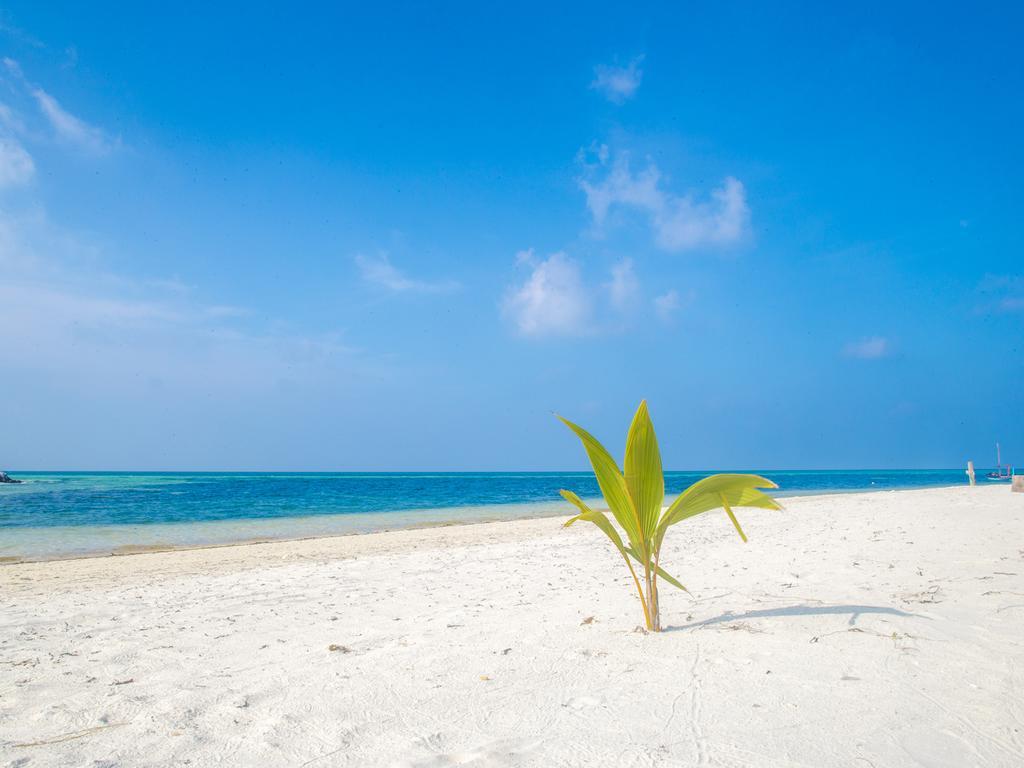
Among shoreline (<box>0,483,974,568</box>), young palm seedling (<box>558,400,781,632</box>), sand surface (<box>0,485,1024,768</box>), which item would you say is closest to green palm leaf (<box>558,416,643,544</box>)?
young palm seedling (<box>558,400,781,632</box>)

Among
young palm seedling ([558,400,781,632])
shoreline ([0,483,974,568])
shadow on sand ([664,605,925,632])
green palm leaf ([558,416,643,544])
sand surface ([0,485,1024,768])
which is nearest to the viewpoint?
sand surface ([0,485,1024,768])

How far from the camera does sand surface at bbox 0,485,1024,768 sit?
2.08 meters

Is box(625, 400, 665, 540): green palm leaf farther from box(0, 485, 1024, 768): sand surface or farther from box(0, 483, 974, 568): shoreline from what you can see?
box(0, 483, 974, 568): shoreline

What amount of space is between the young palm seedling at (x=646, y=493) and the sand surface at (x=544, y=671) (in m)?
0.57

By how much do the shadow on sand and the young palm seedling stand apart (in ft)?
1.09

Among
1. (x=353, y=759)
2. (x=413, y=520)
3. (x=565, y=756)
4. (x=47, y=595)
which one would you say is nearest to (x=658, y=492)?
(x=565, y=756)

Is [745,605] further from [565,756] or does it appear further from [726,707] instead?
[565,756]

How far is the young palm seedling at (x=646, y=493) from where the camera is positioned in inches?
127

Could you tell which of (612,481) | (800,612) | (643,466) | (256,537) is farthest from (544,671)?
(256,537)

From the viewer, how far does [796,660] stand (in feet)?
9.25

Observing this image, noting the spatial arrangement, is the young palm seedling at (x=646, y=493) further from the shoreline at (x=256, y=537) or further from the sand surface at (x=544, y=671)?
the shoreline at (x=256, y=537)

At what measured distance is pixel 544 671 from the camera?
287cm

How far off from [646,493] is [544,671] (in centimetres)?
114

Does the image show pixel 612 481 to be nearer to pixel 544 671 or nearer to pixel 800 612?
pixel 544 671
